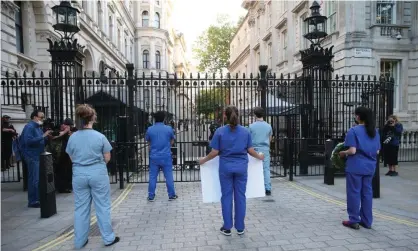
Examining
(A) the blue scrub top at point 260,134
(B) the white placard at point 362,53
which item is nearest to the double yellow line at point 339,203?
(A) the blue scrub top at point 260,134

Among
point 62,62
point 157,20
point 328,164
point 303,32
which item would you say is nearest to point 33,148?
point 62,62

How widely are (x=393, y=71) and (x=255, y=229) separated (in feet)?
50.3

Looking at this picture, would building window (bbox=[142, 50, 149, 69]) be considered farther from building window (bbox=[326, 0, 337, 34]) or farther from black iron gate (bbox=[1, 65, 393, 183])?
black iron gate (bbox=[1, 65, 393, 183])

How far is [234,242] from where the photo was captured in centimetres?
415

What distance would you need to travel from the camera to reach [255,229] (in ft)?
15.2

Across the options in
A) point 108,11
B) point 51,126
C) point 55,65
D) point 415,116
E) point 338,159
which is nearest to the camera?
point 338,159

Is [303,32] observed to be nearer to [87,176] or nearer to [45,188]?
[45,188]

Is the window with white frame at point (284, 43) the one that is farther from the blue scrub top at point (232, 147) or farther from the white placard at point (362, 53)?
the blue scrub top at point (232, 147)

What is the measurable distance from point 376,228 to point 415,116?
13.9m

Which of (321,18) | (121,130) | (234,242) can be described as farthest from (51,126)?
(321,18)

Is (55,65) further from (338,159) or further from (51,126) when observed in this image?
(338,159)

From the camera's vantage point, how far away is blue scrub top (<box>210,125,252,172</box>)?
4.24 meters

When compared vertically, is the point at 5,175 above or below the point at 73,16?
below

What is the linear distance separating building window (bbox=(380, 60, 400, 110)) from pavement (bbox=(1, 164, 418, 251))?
11.0m
